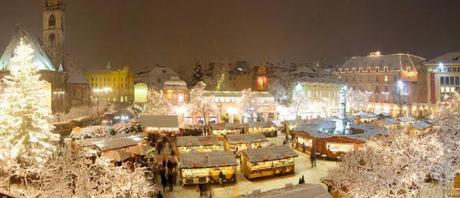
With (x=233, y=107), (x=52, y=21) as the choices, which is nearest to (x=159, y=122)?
(x=233, y=107)

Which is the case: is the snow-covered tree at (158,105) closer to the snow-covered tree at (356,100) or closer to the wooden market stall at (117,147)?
the wooden market stall at (117,147)

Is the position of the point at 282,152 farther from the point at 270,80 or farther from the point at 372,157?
the point at 270,80

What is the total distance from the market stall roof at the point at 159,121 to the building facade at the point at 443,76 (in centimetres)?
5313

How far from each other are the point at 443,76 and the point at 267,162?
201 feet

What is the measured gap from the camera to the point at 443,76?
76.9 m

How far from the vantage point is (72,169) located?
17.2 meters

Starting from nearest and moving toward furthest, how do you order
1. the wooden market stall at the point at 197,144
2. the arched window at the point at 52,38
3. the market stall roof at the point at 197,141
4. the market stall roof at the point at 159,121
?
the wooden market stall at the point at 197,144 → the market stall roof at the point at 197,141 → the market stall roof at the point at 159,121 → the arched window at the point at 52,38

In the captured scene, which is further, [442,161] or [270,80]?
[270,80]

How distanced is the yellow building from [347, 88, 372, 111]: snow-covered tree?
47.4 metres

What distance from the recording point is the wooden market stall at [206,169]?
2561 cm

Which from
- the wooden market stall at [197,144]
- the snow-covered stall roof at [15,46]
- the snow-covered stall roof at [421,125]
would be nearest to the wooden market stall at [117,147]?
the wooden market stall at [197,144]

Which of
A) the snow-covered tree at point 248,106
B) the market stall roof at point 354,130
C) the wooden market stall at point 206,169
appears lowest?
the wooden market stall at point 206,169

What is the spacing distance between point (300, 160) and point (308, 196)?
17842 mm

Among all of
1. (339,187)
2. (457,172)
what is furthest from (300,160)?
(339,187)
